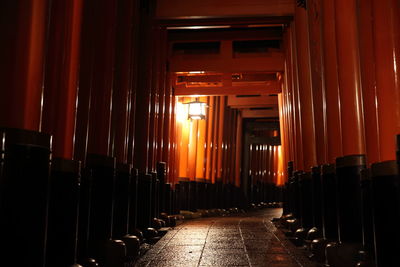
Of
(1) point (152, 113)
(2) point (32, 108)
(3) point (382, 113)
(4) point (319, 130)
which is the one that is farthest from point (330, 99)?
(1) point (152, 113)

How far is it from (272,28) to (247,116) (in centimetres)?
797

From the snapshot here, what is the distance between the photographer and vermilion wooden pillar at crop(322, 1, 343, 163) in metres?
3.75

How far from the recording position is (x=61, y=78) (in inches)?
117

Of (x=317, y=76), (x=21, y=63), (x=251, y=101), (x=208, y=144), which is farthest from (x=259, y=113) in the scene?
(x=21, y=63)

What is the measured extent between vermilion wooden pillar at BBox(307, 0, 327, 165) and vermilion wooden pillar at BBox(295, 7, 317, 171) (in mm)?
669

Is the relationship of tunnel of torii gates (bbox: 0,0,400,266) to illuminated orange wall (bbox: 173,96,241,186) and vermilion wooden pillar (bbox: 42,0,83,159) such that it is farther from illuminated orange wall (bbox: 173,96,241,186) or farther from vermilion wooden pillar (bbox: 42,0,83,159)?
illuminated orange wall (bbox: 173,96,241,186)

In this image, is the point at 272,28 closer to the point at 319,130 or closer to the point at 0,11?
the point at 319,130

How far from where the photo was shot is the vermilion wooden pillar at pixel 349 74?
11.2 ft

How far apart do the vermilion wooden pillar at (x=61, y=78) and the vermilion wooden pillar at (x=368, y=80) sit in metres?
1.94

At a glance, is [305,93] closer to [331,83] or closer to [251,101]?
[331,83]

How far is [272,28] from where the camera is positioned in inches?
398

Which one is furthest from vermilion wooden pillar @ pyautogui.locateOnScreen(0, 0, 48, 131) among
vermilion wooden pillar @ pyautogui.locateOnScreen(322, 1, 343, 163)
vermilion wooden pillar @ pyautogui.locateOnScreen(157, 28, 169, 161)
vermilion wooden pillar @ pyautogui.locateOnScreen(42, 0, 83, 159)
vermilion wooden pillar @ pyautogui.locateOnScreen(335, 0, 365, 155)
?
vermilion wooden pillar @ pyautogui.locateOnScreen(157, 28, 169, 161)

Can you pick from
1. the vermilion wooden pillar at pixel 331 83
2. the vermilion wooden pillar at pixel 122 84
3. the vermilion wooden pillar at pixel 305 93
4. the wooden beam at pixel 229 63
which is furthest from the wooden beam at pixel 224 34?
the vermilion wooden pillar at pixel 331 83

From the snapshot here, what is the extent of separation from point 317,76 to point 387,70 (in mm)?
2503
